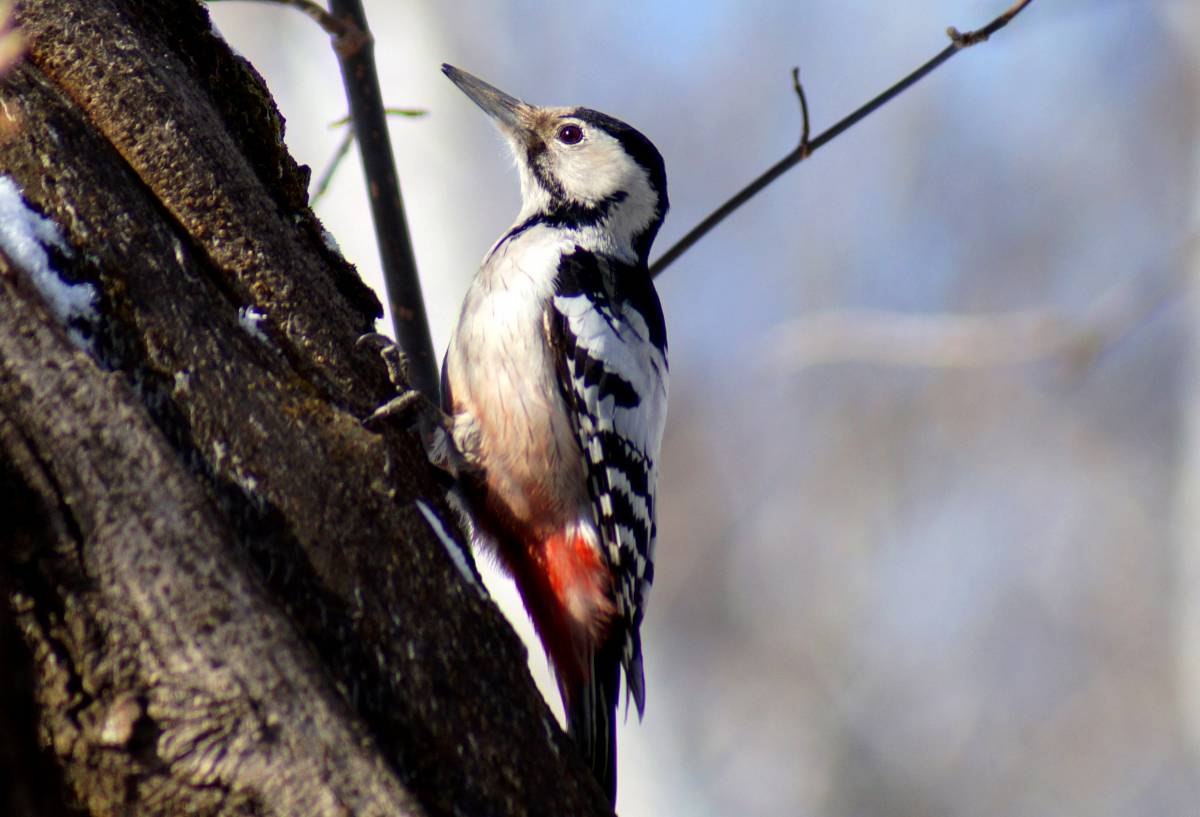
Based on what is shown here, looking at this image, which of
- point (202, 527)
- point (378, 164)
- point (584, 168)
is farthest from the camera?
point (584, 168)

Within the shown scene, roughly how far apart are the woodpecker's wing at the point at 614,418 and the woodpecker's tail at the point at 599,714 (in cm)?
7

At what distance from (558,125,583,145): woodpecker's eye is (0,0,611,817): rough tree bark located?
7.69ft

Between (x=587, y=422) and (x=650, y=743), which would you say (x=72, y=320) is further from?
(x=650, y=743)

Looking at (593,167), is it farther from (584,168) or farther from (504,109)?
(504,109)

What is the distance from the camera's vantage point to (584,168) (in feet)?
16.1

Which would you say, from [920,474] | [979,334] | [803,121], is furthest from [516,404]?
[920,474]

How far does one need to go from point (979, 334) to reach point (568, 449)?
1733 millimetres

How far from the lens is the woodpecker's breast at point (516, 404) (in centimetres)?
376

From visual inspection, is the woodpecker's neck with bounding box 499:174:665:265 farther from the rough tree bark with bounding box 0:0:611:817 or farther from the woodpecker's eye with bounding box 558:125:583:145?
the rough tree bark with bounding box 0:0:611:817

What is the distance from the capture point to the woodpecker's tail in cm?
343

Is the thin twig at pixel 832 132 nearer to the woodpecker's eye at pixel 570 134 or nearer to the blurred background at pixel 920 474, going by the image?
the woodpecker's eye at pixel 570 134

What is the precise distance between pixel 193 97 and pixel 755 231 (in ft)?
32.6

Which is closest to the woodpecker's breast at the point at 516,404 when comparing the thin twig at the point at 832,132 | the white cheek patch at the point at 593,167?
the thin twig at the point at 832,132

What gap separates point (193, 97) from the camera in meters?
2.76
